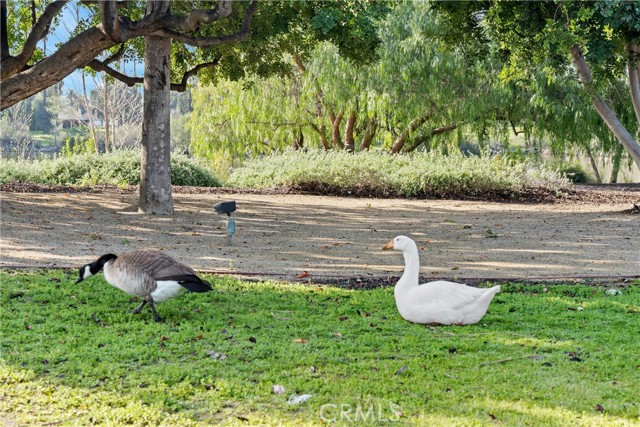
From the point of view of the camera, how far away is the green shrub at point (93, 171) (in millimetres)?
22500

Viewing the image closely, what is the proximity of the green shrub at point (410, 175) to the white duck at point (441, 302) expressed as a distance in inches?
540

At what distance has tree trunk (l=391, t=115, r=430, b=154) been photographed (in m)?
26.5

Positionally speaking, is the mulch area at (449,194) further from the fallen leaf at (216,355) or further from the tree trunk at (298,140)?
the fallen leaf at (216,355)

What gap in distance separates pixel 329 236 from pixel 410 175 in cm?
798

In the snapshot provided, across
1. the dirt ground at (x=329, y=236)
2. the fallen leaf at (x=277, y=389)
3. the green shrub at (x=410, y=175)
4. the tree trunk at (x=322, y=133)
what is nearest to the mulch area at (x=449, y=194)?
the green shrub at (x=410, y=175)

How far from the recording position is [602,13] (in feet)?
38.5

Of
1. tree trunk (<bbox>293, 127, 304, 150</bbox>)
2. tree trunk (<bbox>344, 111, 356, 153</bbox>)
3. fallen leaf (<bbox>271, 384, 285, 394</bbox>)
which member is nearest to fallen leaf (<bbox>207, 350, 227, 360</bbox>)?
fallen leaf (<bbox>271, 384, 285, 394</bbox>)

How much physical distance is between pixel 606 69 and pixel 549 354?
1058 centimetres

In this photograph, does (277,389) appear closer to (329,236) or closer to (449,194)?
(329,236)

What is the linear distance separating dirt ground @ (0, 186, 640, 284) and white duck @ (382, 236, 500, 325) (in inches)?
91.6

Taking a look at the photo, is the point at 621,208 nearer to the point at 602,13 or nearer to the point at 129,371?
the point at 602,13

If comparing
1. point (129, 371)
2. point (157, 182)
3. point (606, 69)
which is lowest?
point (129, 371)

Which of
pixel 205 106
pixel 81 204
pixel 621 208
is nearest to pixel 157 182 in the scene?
pixel 81 204

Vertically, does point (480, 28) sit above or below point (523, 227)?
above
